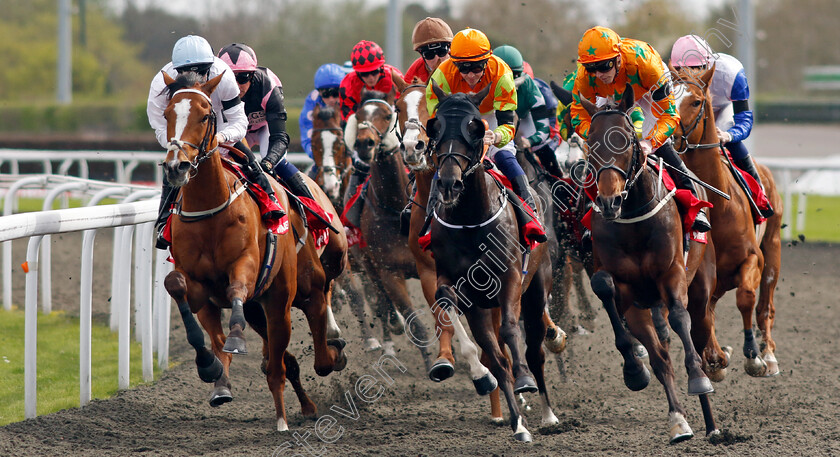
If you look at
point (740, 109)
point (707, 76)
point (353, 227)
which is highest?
point (707, 76)

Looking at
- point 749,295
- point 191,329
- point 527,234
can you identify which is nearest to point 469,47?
point 527,234

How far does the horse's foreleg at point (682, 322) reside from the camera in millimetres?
4586

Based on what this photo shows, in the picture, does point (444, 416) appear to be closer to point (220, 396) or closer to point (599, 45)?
point (220, 396)

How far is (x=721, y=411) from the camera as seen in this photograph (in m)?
5.39

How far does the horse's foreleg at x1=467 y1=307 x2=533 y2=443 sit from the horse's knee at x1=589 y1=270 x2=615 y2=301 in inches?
21.8

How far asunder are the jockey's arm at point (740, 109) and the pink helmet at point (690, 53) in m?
0.28

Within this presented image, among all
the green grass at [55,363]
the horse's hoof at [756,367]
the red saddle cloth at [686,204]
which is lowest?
the green grass at [55,363]

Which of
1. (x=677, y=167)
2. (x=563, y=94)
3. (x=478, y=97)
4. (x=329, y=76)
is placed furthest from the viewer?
(x=329, y=76)

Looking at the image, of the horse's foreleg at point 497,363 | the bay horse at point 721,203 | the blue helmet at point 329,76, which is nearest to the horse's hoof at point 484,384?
the horse's foreleg at point 497,363

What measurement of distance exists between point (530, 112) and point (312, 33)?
2074 cm

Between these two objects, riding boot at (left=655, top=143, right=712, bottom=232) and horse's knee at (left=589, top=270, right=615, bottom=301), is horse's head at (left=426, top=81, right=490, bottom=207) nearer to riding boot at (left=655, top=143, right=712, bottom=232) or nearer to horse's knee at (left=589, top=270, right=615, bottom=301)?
horse's knee at (left=589, top=270, right=615, bottom=301)

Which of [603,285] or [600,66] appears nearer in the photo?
[603,285]

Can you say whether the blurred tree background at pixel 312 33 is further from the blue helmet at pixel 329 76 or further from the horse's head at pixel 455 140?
the horse's head at pixel 455 140

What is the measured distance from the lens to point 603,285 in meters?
4.76
